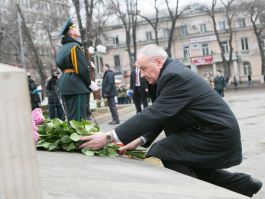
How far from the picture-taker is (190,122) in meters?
3.80

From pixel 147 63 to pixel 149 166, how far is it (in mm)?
743

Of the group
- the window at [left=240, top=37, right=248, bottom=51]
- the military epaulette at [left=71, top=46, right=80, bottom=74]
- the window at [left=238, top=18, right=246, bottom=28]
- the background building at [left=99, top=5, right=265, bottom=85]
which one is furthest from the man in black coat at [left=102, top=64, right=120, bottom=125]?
the window at [left=240, top=37, right=248, bottom=51]

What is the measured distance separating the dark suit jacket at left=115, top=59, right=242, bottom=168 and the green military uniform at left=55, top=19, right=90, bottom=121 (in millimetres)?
3702

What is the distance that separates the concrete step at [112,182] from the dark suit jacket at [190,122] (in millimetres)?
247

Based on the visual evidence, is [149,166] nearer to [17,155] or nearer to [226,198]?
[226,198]

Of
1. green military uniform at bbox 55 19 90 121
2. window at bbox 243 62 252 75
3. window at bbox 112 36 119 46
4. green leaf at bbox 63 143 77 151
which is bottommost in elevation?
window at bbox 243 62 252 75

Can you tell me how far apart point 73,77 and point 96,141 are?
3822 mm

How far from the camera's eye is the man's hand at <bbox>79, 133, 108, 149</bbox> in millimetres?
3883

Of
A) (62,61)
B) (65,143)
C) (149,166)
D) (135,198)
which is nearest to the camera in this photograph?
(135,198)

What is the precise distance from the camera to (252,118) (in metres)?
12.7

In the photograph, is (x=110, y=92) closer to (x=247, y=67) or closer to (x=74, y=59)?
(x=74, y=59)

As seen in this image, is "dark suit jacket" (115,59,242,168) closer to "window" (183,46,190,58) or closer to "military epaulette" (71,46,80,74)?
"military epaulette" (71,46,80,74)

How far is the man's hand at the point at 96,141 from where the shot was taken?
3883 millimetres

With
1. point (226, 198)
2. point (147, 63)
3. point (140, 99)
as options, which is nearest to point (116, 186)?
point (226, 198)
